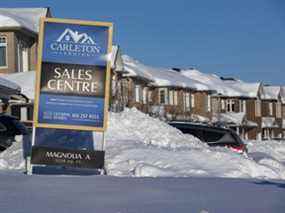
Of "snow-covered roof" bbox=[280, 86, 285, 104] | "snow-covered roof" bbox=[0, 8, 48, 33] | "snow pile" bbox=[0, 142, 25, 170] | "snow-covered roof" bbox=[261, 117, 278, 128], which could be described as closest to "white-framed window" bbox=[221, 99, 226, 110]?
"snow-covered roof" bbox=[261, 117, 278, 128]

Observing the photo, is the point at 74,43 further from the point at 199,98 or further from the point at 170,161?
the point at 199,98

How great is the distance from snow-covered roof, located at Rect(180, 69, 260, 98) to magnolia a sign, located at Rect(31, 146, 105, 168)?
59.8 metres

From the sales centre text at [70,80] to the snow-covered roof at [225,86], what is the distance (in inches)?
2359

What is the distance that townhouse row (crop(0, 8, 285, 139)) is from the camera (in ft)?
117

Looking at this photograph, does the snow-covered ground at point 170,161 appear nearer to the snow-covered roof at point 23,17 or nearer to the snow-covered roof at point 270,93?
the snow-covered roof at point 23,17

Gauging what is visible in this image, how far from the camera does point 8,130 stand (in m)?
19.4

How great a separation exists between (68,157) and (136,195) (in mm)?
3991

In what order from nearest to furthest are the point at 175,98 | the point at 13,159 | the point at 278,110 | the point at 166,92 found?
the point at 13,159 → the point at 166,92 → the point at 175,98 → the point at 278,110

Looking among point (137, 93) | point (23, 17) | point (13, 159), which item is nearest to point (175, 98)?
point (137, 93)

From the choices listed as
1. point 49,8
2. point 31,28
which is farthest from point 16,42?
point 49,8

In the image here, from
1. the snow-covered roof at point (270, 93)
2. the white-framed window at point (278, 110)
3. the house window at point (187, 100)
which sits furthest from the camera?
the white-framed window at point (278, 110)

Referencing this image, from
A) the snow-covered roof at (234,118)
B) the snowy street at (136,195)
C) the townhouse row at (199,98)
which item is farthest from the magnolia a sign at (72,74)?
the snow-covered roof at (234,118)

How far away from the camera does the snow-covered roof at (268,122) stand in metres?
82.6

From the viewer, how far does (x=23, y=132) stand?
1938cm
